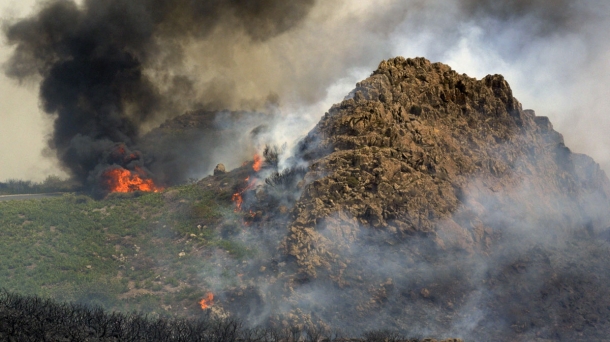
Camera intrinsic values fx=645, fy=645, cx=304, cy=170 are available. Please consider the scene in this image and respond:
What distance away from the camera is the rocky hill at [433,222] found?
40406 millimetres

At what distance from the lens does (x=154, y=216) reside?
2527 inches

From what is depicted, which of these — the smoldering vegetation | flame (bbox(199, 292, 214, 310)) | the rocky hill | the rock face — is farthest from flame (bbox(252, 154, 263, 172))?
the smoldering vegetation

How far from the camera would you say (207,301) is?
145ft

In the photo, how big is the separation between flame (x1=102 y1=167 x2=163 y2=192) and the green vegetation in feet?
11.0

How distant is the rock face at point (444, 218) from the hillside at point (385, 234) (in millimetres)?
118

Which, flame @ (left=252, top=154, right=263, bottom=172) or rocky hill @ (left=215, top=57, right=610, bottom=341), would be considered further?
flame @ (left=252, top=154, right=263, bottom=172)

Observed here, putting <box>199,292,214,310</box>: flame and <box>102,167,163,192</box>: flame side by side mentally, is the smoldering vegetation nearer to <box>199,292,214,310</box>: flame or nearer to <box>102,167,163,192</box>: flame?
<box>199,292,214,310</box>: flame

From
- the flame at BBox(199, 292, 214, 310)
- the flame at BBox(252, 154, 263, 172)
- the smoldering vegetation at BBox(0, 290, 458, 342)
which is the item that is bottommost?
the smoldering vegetation at BBox(0, 290, 458, 342)

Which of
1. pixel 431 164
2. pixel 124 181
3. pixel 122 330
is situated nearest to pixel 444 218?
pixel 431 164

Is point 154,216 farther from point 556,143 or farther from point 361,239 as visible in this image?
point 556,143

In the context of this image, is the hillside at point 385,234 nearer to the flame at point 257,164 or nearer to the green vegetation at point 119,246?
the green vegetation at point 119,246

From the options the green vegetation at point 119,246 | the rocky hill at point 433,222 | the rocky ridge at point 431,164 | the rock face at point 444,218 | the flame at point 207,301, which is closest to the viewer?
the rocky hill at point 433,222

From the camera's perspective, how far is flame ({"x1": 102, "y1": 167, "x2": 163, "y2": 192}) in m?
73.6

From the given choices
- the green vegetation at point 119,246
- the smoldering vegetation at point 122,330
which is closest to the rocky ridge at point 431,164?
the smoldering vegetation at point 122,330
